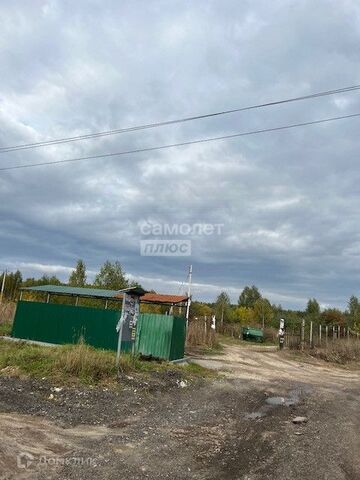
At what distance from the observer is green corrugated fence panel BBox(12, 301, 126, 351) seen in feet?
52.7

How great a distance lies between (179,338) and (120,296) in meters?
3.18

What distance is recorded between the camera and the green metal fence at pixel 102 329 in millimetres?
16078

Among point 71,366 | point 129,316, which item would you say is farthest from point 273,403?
point 71,366

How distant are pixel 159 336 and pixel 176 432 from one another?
8.49m

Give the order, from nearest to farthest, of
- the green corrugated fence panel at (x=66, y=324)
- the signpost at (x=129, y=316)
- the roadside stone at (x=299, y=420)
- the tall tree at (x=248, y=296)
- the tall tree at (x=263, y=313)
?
1. the roadside stone at (x=299, y=420)
2. the signpost at (x=129, y=316)
3. the green corrugated fence panel at (x=66, y=324)
4. the tall tree at (x=263, y=313)
5. the tall tree at (x=248, y=296)

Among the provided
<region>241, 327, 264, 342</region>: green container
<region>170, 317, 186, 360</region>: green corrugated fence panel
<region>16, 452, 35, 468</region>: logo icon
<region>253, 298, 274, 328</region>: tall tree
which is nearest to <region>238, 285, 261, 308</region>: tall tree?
<region>253, 298, 274, 328</region>: tall tree

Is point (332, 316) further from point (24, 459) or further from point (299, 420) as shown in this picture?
point (24, 459)

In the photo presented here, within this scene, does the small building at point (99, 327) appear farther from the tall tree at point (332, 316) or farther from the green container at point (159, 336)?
the tall tree at point (332, 316)

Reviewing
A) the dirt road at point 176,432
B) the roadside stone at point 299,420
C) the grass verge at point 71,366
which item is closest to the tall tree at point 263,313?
the grass verge at point 71,366

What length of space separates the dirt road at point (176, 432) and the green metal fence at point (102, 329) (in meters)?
3.64

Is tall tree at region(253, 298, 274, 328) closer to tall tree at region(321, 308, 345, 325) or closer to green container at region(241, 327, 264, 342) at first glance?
tall tree at region(321, 308, 345, 325)

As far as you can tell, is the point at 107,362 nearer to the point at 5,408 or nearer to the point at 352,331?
the point at 5,408

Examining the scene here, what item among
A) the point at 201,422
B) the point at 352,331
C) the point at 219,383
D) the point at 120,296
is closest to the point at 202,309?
the point at 352,331

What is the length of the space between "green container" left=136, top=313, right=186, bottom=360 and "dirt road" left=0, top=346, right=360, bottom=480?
3.46m
